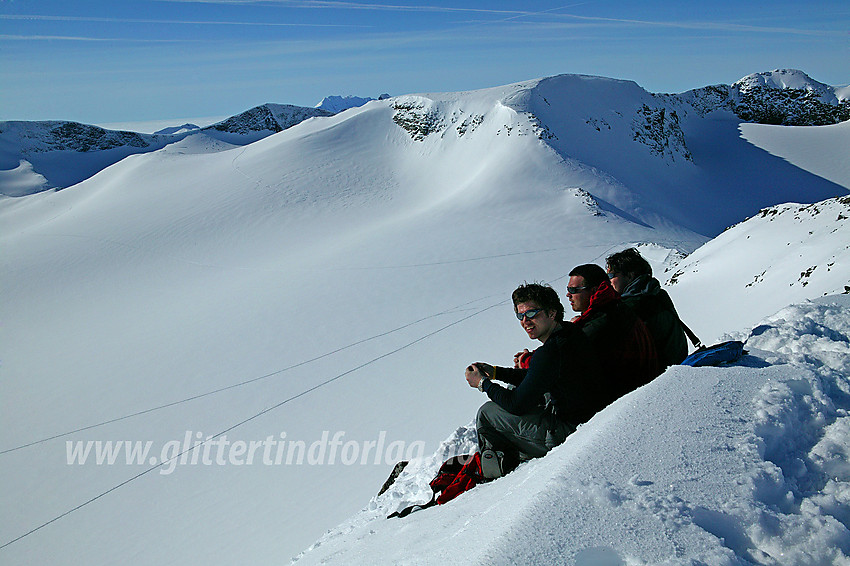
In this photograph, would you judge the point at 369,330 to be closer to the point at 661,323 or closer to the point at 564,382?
the point at 661,323

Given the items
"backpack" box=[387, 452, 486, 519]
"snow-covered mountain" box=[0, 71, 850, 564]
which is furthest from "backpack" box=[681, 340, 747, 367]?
"backpack" box=[387, 452, 486, 519]

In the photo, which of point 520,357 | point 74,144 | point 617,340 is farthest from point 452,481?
point 74,144

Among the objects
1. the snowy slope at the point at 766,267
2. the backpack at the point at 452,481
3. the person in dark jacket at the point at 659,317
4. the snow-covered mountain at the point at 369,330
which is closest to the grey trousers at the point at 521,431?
the backpack at the point at 452,481

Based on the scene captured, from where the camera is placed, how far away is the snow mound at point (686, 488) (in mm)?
1812

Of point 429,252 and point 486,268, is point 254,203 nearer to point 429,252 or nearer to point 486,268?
point 429,252

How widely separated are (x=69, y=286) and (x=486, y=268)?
16.8 meters

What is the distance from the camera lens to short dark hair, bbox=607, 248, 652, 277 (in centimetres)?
415

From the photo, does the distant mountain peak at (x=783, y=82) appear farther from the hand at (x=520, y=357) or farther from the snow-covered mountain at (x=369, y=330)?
the hand at (x=520, y=357)

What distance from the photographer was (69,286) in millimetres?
20125

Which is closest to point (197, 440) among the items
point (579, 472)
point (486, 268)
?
point (579, 472)

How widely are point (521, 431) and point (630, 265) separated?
175cm

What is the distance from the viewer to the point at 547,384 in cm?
305

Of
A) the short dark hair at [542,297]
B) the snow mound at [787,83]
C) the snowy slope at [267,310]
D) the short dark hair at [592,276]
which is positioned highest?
the snow mound at [787,83]

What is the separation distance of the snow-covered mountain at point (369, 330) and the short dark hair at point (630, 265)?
3.12ft
